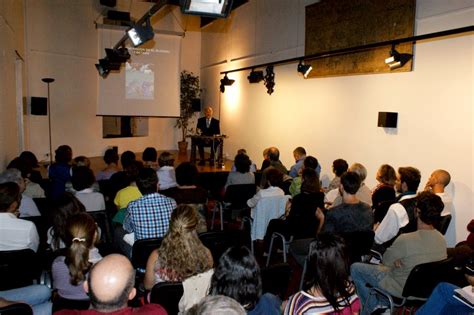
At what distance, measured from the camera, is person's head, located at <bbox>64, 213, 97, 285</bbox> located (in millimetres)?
2607

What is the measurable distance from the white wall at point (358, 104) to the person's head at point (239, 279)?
12.4 feet

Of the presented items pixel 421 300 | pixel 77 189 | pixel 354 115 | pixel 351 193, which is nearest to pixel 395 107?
pixel 354 115

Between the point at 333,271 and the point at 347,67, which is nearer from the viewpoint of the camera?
the point at 333,271

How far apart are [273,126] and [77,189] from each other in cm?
612

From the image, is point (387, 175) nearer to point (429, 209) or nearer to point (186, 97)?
point (429, 209)

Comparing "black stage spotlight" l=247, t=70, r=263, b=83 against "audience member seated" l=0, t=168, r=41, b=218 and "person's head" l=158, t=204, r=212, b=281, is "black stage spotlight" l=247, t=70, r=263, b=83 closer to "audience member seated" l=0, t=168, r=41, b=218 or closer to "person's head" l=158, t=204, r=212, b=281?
"audience member seated" l=0, t=168, r=41, b=218

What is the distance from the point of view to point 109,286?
68.4 inches

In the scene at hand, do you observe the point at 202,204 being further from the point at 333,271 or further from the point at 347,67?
the point at 347,67

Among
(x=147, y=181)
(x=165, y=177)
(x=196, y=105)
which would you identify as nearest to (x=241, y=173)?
(x=165, y=177)

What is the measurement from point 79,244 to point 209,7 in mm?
2675

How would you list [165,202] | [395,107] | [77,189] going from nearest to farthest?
[165,202]
[77,189]
[395,107]

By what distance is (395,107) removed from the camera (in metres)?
6.57

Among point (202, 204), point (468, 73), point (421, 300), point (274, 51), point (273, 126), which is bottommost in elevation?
point (421, 300)

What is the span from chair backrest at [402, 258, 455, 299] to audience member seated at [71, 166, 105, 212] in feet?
10.3
